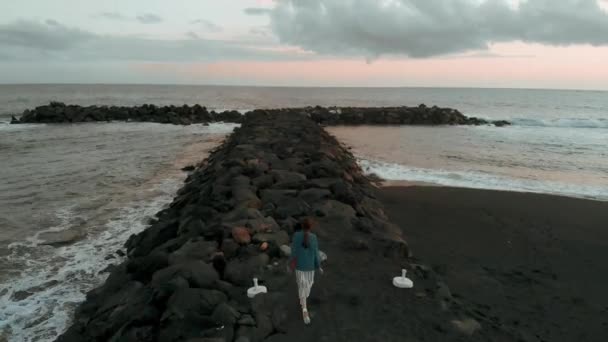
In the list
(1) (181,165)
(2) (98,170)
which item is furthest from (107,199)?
(1) (181,165)

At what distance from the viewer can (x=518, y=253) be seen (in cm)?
880

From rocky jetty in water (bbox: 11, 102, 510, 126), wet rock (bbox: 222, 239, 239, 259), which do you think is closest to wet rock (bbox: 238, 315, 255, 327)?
wet rock (bbox: 222, 239, 239, 259)

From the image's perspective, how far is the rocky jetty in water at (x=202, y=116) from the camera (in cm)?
3936

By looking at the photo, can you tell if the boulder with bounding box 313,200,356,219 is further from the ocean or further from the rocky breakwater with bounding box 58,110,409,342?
the ocean

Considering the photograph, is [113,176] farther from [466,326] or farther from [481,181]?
[466,326]

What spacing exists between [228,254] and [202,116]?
3649 centimetres

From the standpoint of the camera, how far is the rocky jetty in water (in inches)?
1550

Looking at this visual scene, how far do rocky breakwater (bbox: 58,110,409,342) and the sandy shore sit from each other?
1.02 meters

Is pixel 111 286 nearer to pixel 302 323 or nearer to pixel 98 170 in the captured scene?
pixel 302 323

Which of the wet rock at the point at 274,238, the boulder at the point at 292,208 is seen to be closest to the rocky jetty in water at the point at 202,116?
the boulder at the point at 292,208

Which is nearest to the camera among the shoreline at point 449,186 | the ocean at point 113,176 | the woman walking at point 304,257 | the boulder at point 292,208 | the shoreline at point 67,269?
the woman walking at point 304,257

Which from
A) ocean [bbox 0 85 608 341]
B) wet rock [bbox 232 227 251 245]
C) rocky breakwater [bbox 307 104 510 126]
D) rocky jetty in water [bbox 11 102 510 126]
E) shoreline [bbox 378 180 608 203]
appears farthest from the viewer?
rocky breakwater [bbox 307 104 510 126]

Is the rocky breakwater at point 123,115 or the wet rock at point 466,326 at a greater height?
the rocky breakwater at point 123,115

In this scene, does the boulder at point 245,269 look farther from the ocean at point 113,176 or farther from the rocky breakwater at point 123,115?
the rocky breakwater at point 123,115
